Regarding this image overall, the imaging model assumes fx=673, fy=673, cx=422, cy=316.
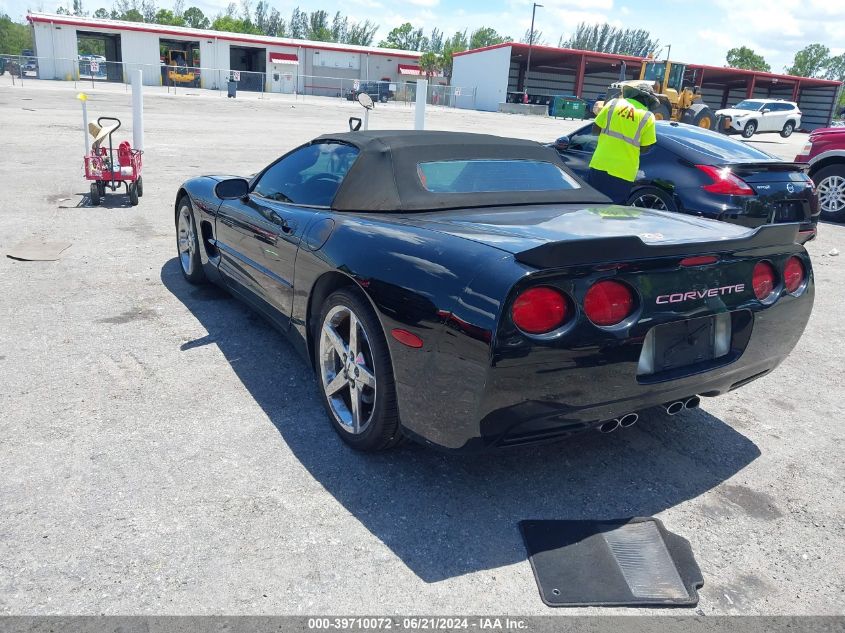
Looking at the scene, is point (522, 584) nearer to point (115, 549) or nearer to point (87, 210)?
point (115, 549)

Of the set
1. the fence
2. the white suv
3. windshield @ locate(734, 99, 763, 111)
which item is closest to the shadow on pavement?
the white suv

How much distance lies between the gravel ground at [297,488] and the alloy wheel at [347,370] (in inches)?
7.2

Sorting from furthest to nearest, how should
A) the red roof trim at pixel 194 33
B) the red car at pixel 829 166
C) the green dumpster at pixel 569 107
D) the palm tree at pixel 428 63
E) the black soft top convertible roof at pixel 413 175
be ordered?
the palm tree at pixel 428 63 < the red roof trim at pixel 194 33 < the green dumpster at pixel 569 107 < the red car at pixel 829 166 < the black soft top convertible roof at pixel 413 175

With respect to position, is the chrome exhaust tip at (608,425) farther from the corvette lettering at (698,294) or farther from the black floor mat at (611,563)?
the corvette lettering at (698,294)

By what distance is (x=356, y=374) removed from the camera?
3029 mm

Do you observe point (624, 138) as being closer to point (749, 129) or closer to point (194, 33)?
point (749, 129)

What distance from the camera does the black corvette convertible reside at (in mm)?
2387

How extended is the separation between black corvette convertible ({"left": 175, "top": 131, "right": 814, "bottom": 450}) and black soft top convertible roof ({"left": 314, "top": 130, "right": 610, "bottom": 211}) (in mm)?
11

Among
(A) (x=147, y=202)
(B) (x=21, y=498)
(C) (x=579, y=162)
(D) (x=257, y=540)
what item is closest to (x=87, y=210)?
(A) (x=147, y=202)

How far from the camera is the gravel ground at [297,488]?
227 cm

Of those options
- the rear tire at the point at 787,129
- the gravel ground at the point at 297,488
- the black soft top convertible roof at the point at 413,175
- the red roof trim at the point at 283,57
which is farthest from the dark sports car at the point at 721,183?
the red roof trim at the point at 283,57

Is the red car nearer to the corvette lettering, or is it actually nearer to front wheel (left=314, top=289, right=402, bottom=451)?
the corvette lettering

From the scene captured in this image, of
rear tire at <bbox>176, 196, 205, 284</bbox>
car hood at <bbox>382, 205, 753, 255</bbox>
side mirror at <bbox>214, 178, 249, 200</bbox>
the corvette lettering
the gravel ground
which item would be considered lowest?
the gravel ground

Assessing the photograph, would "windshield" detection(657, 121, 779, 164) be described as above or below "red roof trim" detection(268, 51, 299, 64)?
below
